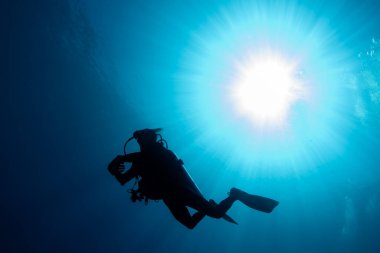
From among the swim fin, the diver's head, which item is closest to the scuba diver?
the swim fin

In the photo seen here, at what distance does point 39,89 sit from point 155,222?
36.1 m

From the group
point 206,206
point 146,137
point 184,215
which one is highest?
point 146,137

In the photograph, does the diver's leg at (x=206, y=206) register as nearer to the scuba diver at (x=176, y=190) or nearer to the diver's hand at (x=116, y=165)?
the scuba diver at (x=176, y=190)

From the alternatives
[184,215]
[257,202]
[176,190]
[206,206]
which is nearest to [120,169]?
[176,190]

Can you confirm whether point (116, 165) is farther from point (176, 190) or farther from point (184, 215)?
point (184, 215)

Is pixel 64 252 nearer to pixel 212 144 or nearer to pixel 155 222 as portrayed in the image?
pixel 155 222

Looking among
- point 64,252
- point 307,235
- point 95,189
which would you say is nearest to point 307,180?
point 307,235

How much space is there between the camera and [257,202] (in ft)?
14.4

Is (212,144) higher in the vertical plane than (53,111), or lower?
higher

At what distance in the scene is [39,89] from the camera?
1863 inches

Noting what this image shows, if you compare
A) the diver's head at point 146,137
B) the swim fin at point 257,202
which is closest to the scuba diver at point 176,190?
the swim fin at point 257,202

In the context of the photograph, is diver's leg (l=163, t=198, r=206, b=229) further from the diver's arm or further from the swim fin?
the diver's arm

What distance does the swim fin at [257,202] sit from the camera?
427cm

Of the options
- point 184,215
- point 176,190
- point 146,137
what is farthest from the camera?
point 146,137
